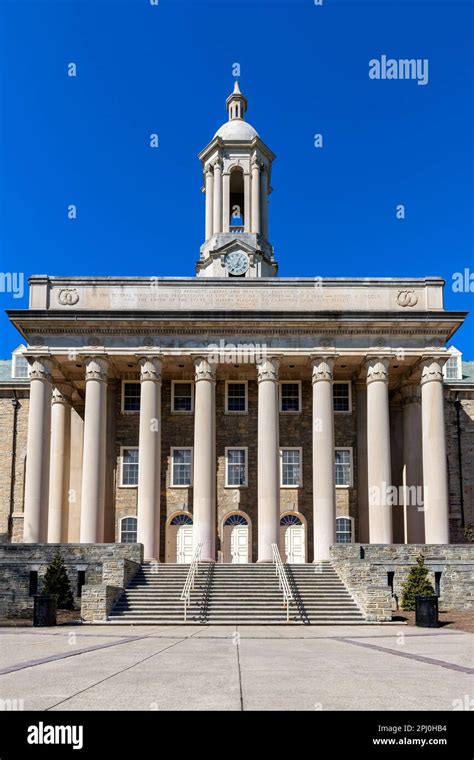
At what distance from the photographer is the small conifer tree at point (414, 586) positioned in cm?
3234

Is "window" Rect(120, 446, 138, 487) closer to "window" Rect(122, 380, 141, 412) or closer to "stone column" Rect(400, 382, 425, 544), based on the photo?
"window" Rect(122, 380, 141, 412)

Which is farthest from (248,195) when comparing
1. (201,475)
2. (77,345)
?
(201,475)

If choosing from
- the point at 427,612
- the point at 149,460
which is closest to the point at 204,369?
the point at 149,460

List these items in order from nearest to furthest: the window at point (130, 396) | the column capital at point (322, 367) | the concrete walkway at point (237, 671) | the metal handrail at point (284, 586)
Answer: the concrete walkway at point (237, 671) → the metal handrail at point (284, 586) → the column capital at point (322, 367) → the window at point (130, 396)

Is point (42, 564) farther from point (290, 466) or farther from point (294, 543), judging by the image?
point (290, 466)

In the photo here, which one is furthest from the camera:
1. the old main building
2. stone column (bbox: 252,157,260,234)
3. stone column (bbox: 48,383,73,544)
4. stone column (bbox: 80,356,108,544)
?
stone column (bbox: 252,157,260,234)

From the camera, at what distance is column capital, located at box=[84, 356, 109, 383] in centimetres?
4034

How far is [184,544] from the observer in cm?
4309

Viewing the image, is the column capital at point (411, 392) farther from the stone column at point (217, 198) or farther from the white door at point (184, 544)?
the stone column at point (217, 198)

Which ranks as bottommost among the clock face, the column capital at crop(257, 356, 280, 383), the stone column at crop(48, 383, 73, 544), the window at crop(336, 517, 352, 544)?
the window at crop(336, 517, 352, 544)

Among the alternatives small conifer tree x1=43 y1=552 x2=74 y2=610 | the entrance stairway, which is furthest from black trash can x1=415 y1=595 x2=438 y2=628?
small conifer tree x1=43 y1=552 x2=74 y2=610

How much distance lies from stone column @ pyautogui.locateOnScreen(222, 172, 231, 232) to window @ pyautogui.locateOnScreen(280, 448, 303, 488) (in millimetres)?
13580

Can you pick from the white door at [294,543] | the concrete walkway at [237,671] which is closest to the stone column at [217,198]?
the white door at [294,543]

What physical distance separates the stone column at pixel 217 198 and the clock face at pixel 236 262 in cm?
259
